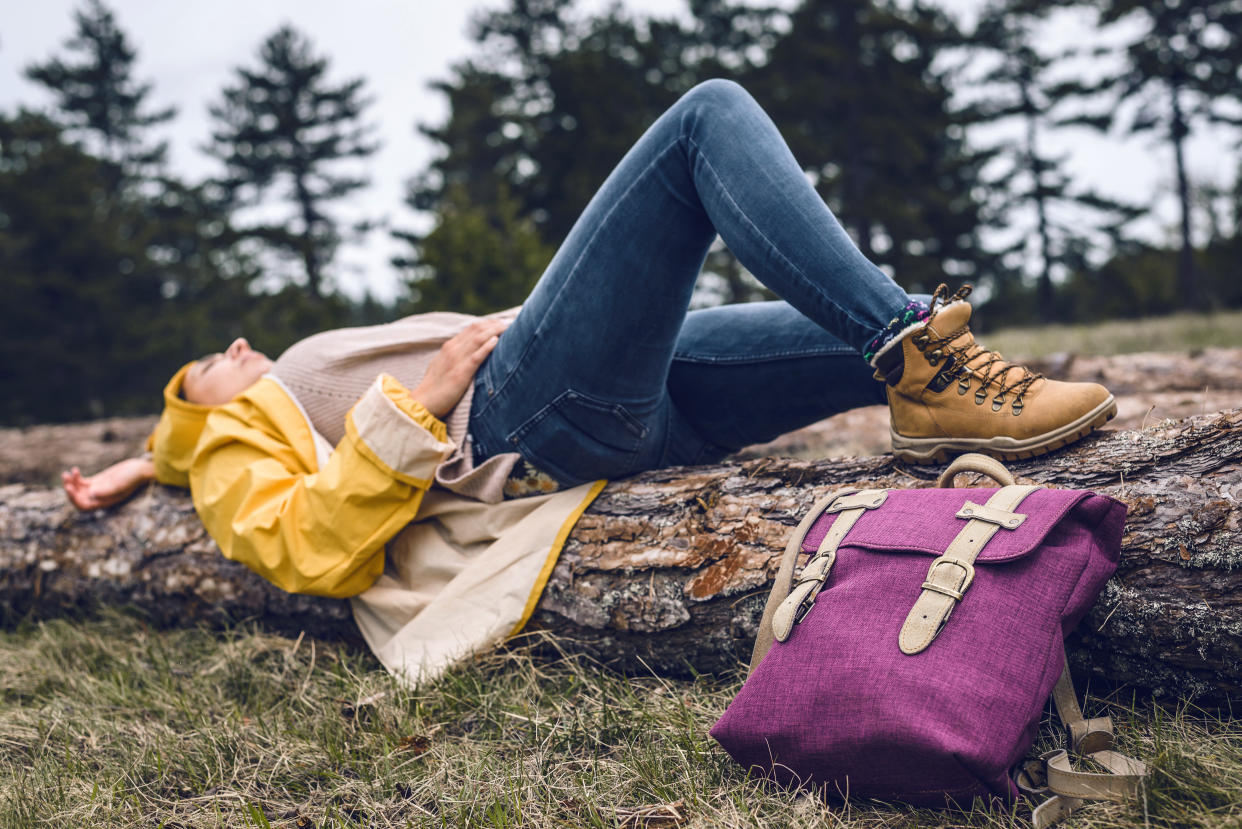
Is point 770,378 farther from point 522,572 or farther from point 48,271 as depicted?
point 48,271

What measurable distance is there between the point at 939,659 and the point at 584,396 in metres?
1.05

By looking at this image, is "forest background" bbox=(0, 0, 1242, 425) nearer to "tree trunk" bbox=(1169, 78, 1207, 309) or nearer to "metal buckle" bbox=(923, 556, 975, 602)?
"tree trunk" bbox=(1169, 78, 1207, 309)

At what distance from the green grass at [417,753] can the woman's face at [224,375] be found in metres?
0.80

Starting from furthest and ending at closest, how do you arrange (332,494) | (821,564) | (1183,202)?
(1183,202)
(332,494)
(821,564)

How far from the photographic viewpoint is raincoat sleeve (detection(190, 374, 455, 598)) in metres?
1.97

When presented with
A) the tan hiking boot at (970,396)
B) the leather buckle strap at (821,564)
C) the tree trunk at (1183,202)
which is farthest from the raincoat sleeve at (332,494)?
the tree trunk at (1183,202)

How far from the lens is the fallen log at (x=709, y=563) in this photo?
139 centimetres

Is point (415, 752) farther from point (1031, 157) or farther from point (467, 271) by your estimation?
point (1031, 157)

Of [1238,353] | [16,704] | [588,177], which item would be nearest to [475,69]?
[588,177]

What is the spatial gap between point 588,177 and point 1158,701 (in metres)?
15.8

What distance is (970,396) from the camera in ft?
5.40

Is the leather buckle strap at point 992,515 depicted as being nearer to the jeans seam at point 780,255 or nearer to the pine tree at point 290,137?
the jeans seam at point 780,255

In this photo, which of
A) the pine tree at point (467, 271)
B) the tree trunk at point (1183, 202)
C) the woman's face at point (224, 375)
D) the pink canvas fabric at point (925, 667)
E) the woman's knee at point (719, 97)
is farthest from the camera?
the tree trunk at point (1183, 202)

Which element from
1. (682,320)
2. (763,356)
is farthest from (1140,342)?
(682,320)
